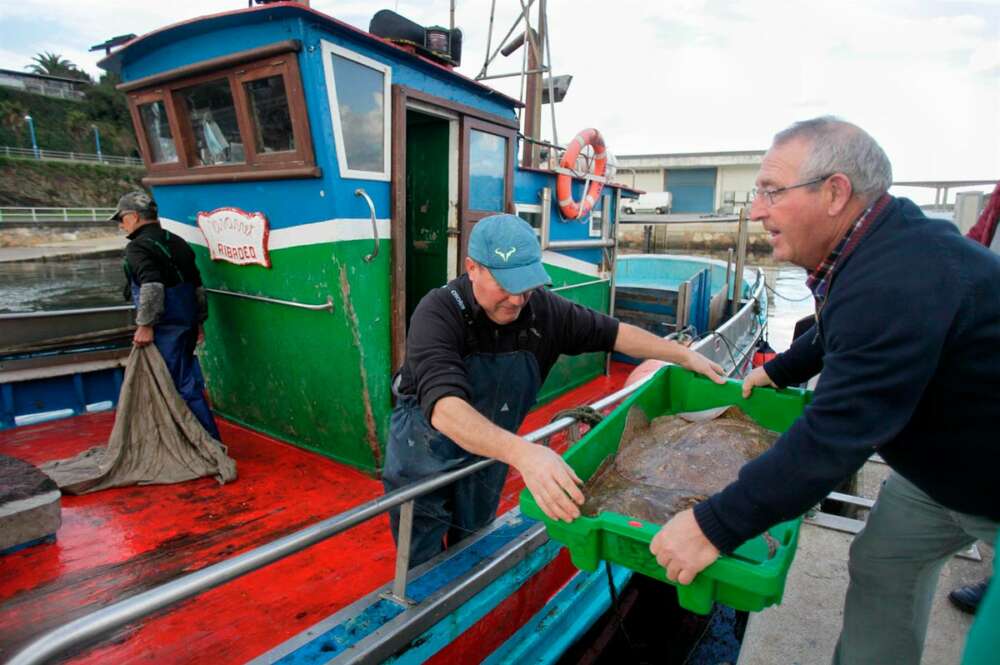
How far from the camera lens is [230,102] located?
368 cm

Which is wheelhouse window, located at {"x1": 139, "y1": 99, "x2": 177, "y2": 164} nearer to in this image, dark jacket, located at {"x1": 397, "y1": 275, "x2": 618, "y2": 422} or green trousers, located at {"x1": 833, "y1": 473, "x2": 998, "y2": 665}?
dark jacket, located at {"x1": 397, "y1": 275, "x2": 618, "y2": 422}

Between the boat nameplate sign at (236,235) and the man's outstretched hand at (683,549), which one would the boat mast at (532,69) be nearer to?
the boat nameplate sign at (236,235)

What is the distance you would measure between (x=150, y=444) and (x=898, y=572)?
3.95 meters

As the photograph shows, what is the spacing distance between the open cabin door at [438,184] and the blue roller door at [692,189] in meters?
39.3

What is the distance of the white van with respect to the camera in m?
31.2

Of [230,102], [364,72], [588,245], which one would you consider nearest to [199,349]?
[230,102]

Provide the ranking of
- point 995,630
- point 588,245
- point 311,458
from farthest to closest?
point 588,245
point 311,458
point 995,630

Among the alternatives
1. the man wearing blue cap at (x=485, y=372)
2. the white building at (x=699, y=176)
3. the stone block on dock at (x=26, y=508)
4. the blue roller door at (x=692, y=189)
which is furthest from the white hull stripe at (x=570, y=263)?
the blue roller door at (x=692, y=189)

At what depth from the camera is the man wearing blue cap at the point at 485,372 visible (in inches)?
67.8

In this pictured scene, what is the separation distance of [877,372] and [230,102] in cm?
393

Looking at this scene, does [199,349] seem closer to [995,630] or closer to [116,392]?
[116,392]

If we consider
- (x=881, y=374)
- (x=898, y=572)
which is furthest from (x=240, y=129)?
(x=898, y=572)

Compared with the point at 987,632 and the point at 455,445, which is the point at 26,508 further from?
the point at 987,632

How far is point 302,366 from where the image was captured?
396cm
